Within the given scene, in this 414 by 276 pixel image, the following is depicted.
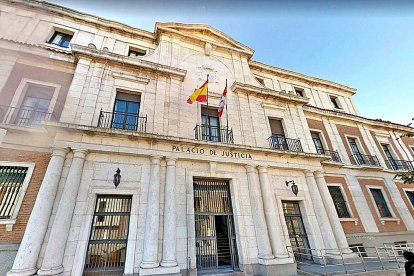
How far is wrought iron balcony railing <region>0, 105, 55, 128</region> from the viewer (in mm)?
8047

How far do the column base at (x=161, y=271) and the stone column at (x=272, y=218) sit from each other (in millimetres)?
3971

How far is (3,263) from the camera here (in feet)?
20.8

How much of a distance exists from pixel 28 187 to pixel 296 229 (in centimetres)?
1097

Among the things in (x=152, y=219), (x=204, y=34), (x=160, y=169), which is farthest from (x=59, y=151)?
(x=204, y=34)

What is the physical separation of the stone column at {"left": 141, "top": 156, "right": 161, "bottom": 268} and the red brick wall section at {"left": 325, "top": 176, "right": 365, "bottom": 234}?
10089 mm

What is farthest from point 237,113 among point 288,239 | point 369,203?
point 369,203

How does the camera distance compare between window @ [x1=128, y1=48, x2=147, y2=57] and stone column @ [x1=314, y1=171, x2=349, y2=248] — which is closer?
stone column @ [x1=314, y1=171, x2=349, y2=248]

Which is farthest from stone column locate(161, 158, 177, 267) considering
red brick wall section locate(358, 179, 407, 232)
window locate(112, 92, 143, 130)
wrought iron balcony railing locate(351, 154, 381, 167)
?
wrought iron balcony railing locate(351, 154, 381, 167)

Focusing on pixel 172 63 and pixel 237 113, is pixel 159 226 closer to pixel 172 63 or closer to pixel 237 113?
pixel 237 113

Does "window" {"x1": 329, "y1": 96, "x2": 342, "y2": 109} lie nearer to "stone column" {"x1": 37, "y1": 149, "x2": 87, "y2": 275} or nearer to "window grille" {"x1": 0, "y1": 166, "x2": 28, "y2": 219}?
"stone column" {"x1": 37, "y1": 149, "x2": 87, "y2": 275}

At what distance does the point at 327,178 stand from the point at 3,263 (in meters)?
14.9

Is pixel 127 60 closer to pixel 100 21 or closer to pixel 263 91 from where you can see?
pixel 100 21

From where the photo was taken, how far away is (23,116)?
846 cm

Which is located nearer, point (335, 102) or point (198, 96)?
point (198, 96)
